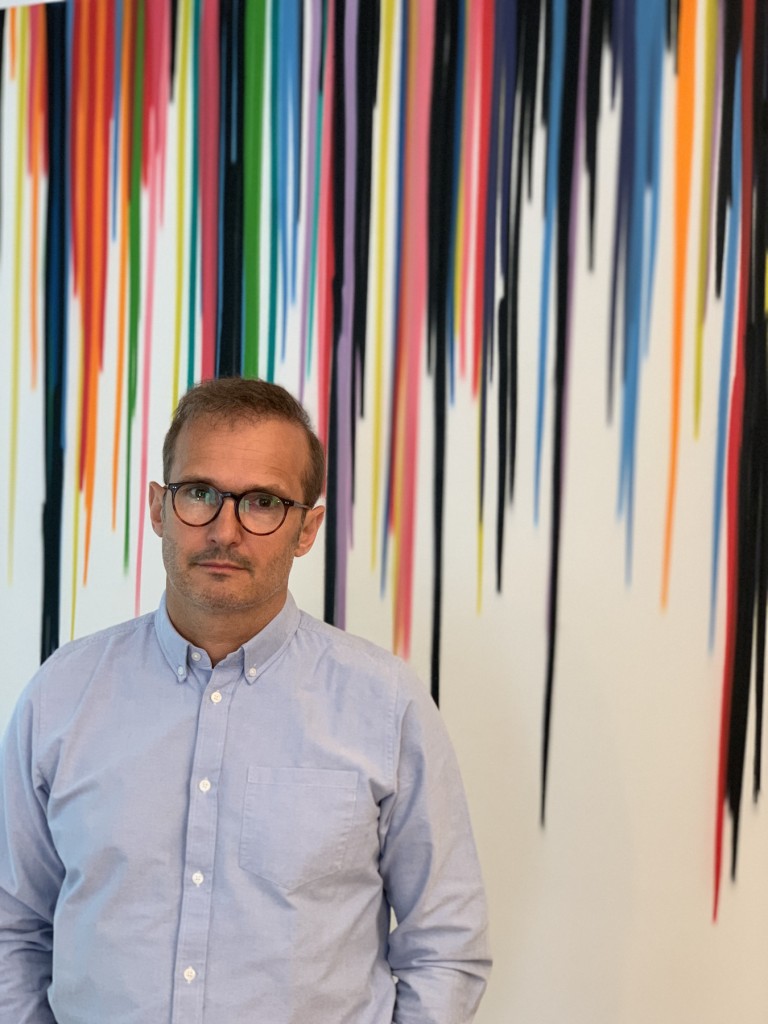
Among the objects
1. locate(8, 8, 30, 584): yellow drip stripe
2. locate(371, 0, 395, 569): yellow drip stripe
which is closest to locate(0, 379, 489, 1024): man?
locate(371, 0, 395, 569): yellow drip stripe

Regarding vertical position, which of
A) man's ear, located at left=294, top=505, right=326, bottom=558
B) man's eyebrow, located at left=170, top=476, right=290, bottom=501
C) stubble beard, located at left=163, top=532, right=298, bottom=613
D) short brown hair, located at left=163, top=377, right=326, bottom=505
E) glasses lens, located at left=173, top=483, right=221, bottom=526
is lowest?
stubble beard, located at left=163, top=532, right=298, bottom=613

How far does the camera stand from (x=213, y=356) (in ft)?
6.45

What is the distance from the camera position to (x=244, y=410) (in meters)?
1.46

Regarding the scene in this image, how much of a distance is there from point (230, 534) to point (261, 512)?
6 cm

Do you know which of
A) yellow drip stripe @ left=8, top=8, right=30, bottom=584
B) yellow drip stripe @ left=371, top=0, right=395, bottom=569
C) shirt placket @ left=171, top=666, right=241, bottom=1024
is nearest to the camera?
shirt placket @ left=171, top=666, right=241, bottom=1024

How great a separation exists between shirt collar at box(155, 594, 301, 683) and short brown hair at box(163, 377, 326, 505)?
0.56ft

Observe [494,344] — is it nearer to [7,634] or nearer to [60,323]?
[60,323]

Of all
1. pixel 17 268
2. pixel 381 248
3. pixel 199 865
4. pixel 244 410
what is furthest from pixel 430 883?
pixel 17 268

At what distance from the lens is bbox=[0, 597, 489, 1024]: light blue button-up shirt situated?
1359 mm

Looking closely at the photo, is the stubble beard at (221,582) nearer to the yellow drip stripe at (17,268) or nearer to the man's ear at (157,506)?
the man's ear at (157,506)

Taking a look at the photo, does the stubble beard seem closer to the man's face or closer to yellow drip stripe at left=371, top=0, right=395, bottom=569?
the man's face

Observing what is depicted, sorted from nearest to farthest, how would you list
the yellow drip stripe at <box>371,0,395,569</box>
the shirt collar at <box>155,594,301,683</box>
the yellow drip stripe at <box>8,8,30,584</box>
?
the shirt collar at <box>155,594,301,683</box>
the yellow drip stripe at <box>371,0,395,569</box>
the yellow drip stripe at <box>8,8,30,584</box>

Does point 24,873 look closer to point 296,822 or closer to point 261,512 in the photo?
point 296,822

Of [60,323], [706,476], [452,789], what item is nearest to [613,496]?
[706,476]
